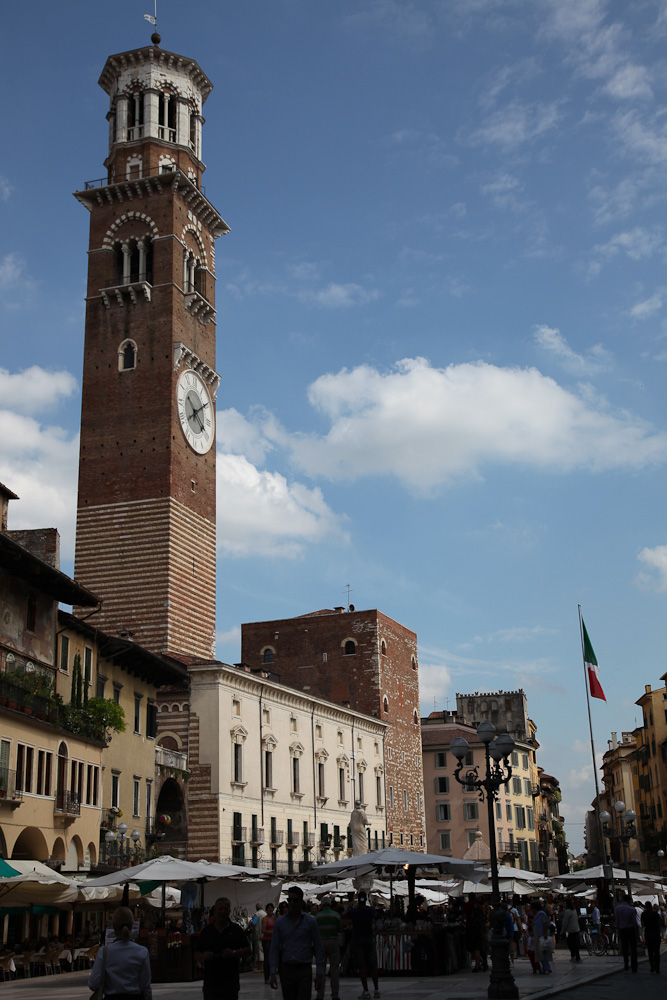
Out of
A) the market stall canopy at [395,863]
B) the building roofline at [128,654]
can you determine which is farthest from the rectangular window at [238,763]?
the market stall canopy at [395,863]

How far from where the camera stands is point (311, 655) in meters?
63.9

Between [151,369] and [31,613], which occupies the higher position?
[151,369]

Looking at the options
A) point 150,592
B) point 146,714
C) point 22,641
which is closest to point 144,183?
point 150,592

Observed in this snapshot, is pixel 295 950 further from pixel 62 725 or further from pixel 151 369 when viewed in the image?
pixel 151 369

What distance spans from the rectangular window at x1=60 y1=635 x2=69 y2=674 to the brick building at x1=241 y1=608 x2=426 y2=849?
106 feet

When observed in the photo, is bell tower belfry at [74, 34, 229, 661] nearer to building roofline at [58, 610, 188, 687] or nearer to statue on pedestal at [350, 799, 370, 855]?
building roofline at [58, 610, 188, 687]

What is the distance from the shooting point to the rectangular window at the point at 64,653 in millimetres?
29953

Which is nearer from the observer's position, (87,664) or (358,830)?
(87,664)

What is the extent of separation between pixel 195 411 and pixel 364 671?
802 inches

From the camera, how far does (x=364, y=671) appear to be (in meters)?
62.3

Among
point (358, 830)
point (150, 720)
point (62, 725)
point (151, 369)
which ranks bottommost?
point (358, 830)

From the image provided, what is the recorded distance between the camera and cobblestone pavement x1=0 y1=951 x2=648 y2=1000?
16422 millimetres

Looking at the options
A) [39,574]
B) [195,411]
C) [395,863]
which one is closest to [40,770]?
[39,574]

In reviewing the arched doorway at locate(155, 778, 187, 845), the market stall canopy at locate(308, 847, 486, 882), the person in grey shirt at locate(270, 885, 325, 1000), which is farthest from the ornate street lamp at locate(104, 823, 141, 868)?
the person in grey shirt at locate(270, 885, 325, 1000)
